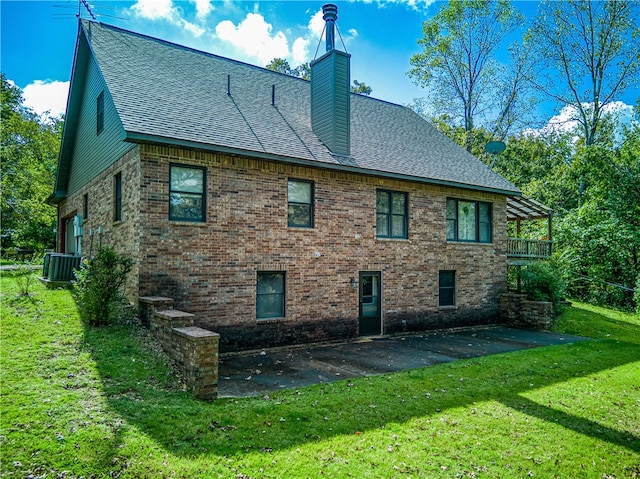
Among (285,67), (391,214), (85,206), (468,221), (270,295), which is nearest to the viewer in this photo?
(270,295)

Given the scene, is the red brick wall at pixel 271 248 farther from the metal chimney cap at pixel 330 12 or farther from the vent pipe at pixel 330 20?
the metal chimney cap at pixel 330 12

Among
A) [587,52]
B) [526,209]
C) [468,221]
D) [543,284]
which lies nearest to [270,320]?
[468,221]

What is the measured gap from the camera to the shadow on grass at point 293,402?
5.24 meters

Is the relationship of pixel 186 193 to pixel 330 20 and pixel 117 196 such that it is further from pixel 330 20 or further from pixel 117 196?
pixel 330 20

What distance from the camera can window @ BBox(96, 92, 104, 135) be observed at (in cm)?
1247

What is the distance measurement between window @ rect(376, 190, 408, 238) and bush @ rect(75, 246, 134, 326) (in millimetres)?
7307

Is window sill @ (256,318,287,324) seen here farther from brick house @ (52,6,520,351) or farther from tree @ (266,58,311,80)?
tree @ (266,58,311,80)

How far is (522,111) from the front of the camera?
3030cm

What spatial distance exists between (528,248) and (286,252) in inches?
457

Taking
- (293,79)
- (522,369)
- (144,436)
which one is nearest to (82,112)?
(293,79)

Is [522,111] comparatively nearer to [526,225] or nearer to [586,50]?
[586,50]

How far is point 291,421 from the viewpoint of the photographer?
19.1 ft

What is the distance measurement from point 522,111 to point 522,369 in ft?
86.0

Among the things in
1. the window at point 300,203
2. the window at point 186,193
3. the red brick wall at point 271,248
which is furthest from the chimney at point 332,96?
the window at point 186,193
